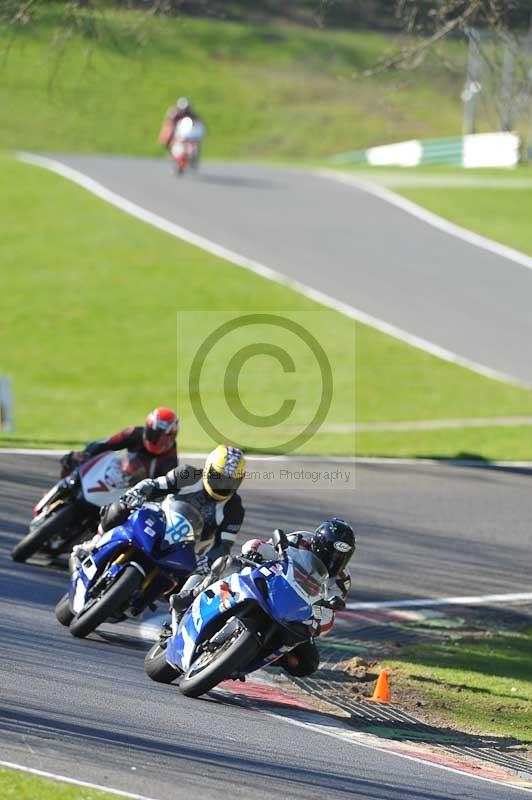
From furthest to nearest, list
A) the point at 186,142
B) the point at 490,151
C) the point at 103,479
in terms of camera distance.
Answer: the point at 490,151 → the point at 186,142 → the point at 103,479

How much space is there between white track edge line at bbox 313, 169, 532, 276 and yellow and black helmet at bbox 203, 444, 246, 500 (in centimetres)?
2144

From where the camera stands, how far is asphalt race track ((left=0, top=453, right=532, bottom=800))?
6809 millimetres

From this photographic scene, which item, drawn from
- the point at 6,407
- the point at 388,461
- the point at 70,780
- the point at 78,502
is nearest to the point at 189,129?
the point at 6,407

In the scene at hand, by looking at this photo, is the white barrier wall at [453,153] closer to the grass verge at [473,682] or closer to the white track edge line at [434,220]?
the white track edge line at [434,220]

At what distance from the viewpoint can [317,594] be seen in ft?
27.8

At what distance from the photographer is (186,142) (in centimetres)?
3644

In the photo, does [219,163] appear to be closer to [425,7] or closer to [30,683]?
[425,7]

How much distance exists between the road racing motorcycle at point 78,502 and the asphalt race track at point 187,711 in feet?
0.93

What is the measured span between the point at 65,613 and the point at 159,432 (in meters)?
2.03

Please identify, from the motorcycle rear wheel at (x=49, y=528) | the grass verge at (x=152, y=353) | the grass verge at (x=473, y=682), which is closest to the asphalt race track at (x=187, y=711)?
the motorcycle rear wheel at (x=49, y=528)

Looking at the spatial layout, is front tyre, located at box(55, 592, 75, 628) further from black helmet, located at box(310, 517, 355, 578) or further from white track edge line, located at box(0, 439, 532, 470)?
white track edge line, located at box(0, 439, 532, 470)

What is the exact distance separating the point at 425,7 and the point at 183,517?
8091 mm

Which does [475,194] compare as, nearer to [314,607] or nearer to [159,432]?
[159,432]

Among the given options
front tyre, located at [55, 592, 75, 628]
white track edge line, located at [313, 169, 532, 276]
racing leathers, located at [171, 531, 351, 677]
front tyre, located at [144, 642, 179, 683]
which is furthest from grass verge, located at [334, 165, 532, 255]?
front tyre, located at [144, 642, 179, 683]
